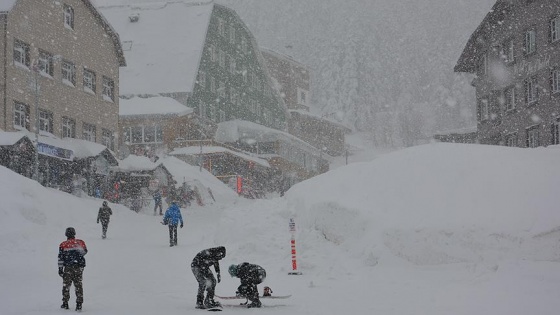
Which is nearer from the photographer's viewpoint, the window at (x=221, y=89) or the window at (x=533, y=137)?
the window at (x=533, y=137)

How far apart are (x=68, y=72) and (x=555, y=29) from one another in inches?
1075

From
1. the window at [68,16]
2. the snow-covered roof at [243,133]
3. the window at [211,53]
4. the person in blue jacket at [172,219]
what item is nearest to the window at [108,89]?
the window at [68,16]

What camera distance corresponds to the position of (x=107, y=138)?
45.1 metres

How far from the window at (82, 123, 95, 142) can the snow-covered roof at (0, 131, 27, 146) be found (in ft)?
31.7

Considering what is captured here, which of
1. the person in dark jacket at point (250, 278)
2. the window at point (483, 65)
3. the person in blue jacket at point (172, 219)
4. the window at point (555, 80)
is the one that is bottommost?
the person in dark jacket at point (250, 278)

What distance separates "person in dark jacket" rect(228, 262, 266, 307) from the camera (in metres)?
12.6

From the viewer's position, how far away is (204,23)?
193 feet

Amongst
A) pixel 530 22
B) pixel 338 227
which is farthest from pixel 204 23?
pixel 338 227

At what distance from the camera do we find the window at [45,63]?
38.2 meters

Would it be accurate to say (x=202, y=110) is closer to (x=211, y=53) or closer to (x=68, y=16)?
(x=211, y=53)

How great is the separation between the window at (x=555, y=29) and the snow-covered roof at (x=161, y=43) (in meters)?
27.7

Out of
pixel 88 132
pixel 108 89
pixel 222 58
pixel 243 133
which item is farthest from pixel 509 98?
pixel 222 58

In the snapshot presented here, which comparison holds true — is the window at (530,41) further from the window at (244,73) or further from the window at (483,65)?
the window at (244,73)

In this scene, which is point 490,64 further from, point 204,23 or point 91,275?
point 91,275
